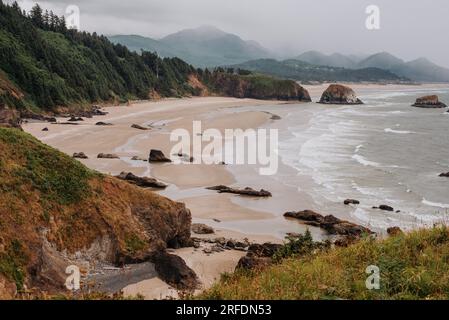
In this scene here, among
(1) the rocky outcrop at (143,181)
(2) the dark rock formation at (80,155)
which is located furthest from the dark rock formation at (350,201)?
(2) the dark rock formation at (80,155)

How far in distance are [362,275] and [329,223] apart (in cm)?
1287

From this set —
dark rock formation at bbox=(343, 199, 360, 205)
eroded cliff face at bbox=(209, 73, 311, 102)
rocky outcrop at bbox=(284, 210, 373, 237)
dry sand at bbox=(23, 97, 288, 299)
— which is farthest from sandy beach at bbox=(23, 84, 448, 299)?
eroded cliff face at bbox=(209, 73, 311, 102)

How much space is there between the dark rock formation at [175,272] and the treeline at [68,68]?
48517 mm

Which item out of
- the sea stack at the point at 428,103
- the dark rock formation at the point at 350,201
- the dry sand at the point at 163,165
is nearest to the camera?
the dry sand at the point at 163,165

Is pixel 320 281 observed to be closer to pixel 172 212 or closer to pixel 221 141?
pixel 172 212

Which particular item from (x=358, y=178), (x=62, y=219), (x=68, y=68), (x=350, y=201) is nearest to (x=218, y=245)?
(x=62, y=219)

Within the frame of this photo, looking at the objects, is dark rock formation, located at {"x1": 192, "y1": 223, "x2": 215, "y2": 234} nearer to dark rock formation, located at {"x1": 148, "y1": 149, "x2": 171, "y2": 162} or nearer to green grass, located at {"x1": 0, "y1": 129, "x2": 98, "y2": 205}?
green grass, located at {"x1": 0, "y1": 129, "x2": 98, "y2": 205}

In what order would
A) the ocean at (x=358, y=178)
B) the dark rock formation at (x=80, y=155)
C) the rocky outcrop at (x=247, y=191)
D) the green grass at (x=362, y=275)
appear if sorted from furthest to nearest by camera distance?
the dark rock formation at (x=80, y=155) → the rocky outcrop at (x=247, y=191) → the ocean at (x=358, y=178) → the green grass at (x=362, y=275)

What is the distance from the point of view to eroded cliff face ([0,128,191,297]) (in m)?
10.6

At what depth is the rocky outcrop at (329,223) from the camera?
783 inches

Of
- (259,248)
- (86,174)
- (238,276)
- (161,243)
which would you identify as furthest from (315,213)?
(238,276)

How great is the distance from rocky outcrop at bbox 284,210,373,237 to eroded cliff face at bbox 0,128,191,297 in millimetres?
7482

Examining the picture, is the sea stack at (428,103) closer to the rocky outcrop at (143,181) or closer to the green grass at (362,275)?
the rocky outcrop at (143,181)

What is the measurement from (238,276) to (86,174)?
20.9ft
